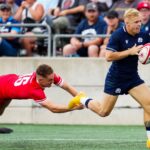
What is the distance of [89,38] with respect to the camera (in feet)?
47.5

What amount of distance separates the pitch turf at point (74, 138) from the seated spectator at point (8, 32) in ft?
5.86

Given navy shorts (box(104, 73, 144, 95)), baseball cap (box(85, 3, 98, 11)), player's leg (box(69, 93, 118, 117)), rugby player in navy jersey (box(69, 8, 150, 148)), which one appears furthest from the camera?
baseball cap (box(85, 3, 98, 11))

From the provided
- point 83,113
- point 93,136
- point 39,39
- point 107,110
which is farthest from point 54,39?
point 107,110

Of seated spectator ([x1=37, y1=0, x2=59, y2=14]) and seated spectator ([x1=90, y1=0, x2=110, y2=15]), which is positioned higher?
seated spectator ([x1=90, y1=0, x2=110, y2=15])

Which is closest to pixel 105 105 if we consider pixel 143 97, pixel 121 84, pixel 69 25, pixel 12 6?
pixel 121 84

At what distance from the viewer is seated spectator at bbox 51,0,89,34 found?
1491cm

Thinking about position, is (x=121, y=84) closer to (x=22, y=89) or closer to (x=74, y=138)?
(x=22, y=89)

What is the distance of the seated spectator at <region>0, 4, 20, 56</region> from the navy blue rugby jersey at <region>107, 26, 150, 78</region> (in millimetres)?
4827

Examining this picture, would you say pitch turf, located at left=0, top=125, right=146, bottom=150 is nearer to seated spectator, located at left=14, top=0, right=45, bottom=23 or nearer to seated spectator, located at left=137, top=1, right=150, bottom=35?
seated spectator, located at left=137, top=1, right=150, bottom=35

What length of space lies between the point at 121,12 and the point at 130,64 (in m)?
4.98

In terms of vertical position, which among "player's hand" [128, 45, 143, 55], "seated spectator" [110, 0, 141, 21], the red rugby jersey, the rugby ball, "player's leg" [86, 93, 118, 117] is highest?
"player's hand" [128, 45, 143, 55]

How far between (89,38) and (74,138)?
354cm

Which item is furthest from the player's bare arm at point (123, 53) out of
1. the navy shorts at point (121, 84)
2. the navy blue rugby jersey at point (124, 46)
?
the navy shorts at point (121, 84)

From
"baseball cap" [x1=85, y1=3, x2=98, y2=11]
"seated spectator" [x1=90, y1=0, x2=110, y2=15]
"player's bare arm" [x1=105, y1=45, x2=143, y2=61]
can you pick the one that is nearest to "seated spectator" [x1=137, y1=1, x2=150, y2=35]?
"baseball cap" [x1=85, y1=3, x2=98, y2=11]
